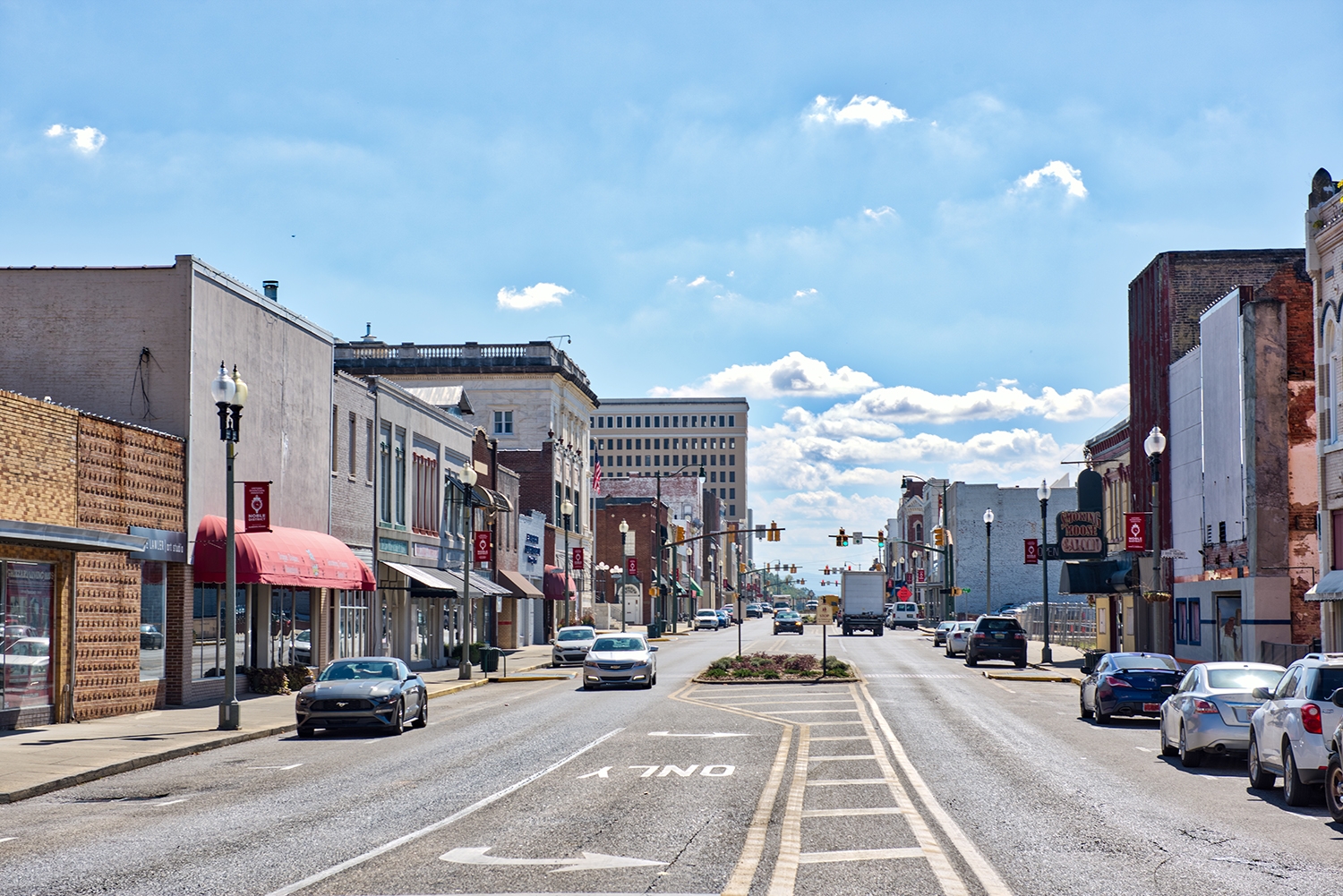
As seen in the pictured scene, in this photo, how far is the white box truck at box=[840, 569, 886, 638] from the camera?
9488 centimetres

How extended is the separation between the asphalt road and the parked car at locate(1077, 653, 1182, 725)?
1.21 meters

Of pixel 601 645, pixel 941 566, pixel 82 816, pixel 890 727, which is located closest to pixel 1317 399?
pixel 890 727

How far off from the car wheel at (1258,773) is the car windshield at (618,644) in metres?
23.7

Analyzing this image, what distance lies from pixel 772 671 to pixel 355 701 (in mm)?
18614

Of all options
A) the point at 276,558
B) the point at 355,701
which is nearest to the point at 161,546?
the point at 276,558

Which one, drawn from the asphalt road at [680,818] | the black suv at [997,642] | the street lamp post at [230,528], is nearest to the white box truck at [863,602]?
the black suv at [997,642]

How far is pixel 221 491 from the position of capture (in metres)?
33.8

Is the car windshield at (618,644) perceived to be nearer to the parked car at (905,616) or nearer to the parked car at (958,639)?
the parked car at (958,639)

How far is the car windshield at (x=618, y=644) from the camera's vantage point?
40.0 m

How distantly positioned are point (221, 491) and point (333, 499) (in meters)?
A: 8.23

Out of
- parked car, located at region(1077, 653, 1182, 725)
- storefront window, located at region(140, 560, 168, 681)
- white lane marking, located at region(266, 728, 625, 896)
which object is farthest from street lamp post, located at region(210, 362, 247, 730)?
parked car, located at region(1077, 653, 1182, 725)

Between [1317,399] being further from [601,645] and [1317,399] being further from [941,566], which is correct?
[941,566]

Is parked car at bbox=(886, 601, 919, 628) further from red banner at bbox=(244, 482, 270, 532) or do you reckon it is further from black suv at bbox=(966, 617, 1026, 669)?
red banner at bbox=(244, 482, 270, 532)

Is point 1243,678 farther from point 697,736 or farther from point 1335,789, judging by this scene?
point 697,736
